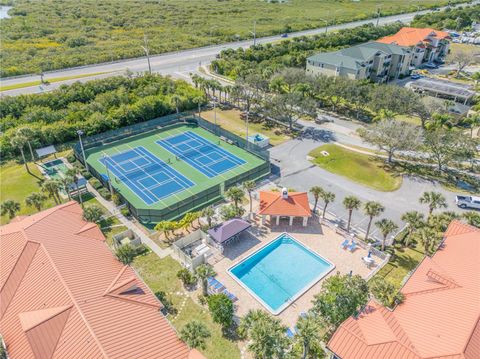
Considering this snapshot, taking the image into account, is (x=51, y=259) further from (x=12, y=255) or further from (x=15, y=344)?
(x=15, y=344)

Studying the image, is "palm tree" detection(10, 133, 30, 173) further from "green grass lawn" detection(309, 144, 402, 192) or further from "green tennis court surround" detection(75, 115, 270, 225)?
"green grass lawn" detection(309, 144, 402, 192)

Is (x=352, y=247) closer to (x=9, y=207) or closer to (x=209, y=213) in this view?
(x=209, y=213)

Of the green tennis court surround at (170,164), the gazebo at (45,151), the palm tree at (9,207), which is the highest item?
the palm tree at (9,207)

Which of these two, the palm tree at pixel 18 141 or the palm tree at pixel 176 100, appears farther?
the palm tree at pixel 176 100

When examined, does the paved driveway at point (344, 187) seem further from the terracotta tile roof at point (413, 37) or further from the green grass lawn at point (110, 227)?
the terracotta tile roof at point (413, 37)

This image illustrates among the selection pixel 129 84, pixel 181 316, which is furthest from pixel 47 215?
pixel 129 84

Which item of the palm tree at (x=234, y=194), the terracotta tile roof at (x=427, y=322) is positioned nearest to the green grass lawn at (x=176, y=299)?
the terracotta tile roof at (x=427, y=322)
